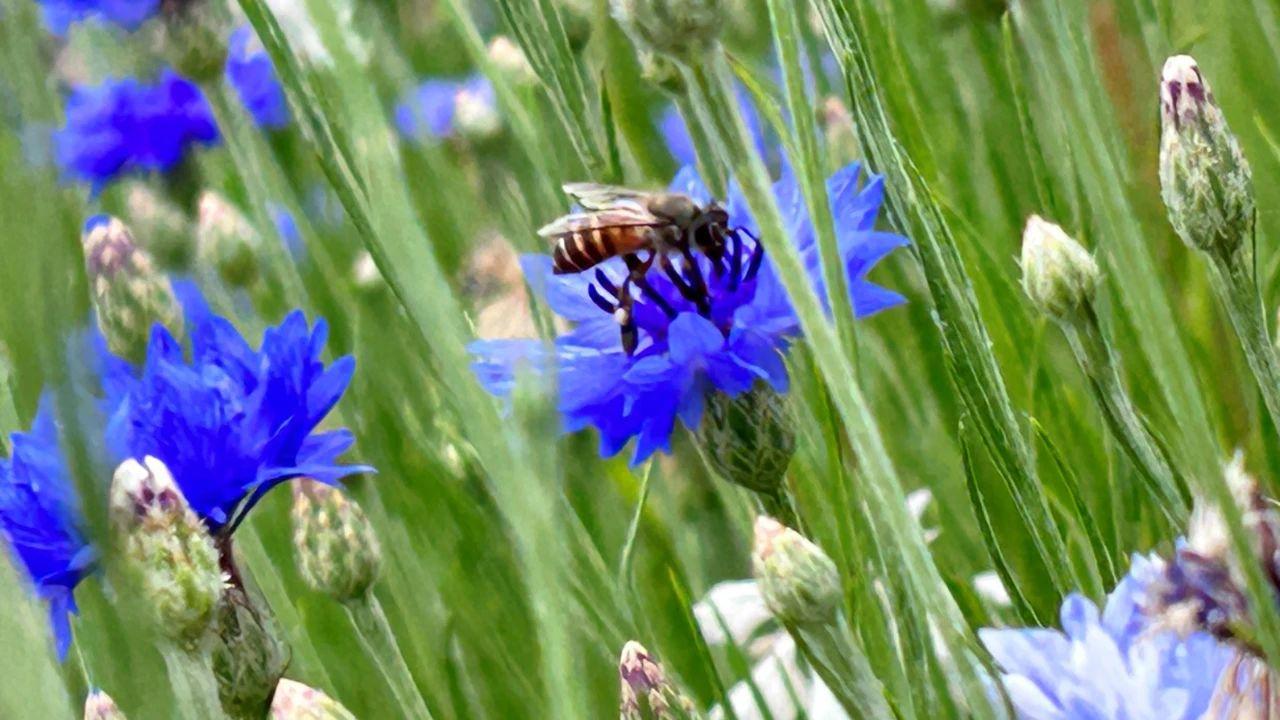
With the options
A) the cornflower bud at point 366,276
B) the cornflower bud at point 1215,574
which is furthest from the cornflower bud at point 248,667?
the cornflower bud at point 366,276

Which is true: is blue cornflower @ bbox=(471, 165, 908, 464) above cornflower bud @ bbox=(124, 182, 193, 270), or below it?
below

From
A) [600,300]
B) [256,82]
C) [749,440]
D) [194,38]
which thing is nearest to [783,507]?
[749,440]

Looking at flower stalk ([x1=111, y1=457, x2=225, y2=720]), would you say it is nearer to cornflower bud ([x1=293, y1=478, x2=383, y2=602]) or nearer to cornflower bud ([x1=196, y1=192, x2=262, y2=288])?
cornflower bud ([x1=293, y1=478, x2=383, y2=602])

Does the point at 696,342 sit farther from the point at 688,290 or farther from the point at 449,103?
the point at 449,103

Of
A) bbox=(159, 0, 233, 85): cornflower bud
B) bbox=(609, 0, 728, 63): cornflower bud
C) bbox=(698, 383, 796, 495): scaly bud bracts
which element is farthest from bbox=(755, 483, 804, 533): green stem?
bbox=(159, 0, 233, 85): cornflower bud

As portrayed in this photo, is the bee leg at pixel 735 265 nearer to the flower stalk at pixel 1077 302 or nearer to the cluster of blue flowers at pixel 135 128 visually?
the flower stalk at pixel 1077 302

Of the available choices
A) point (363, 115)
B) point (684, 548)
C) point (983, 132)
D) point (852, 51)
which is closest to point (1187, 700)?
point (852, 51)

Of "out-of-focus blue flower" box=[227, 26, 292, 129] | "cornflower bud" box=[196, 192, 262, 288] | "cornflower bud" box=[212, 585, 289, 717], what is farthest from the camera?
"out-of-focus blue flower" box=[227, 26, 292, 129]
